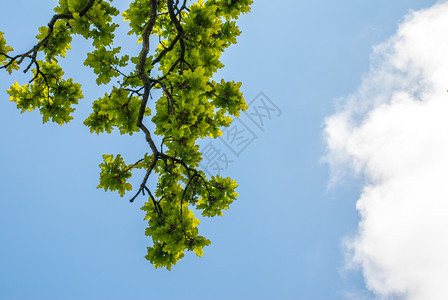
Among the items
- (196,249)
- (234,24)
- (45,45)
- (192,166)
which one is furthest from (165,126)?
(45,45)

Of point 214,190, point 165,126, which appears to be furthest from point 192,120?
point 214,190

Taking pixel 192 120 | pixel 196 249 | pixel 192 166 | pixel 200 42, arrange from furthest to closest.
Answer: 1. pixel 200 42
2. pixel 192 166
3. pixel 196 249
4. pixel 192 120

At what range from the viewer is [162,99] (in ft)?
17.3

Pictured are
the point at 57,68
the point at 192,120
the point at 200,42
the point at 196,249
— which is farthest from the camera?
the point at 57,68

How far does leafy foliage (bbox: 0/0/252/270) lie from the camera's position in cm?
523

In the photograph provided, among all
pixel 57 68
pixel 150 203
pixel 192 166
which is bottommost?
pixel 150 203

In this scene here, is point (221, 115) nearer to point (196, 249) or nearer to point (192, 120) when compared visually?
point (192, 120)

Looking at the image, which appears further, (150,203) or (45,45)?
(45,45)

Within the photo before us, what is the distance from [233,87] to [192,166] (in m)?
1.75

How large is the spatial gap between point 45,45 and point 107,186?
3.73m

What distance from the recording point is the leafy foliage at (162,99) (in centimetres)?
523

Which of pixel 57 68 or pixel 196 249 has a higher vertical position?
pixel 57 68

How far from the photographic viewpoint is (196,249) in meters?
5.63

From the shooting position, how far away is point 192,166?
6098 millimetres
